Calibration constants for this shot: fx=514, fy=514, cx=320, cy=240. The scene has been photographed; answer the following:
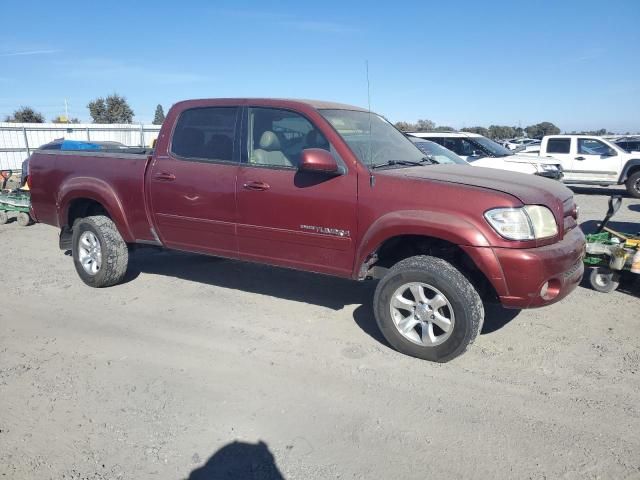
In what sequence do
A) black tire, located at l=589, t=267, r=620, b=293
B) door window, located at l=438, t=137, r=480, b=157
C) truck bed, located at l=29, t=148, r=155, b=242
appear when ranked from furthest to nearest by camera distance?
door window, located at l=438, t=137, r=480, b=157 → black tire, located at l=589, t=267, r=620, b=293 → truck bed, located at l=29, t=148, r=155, b=242

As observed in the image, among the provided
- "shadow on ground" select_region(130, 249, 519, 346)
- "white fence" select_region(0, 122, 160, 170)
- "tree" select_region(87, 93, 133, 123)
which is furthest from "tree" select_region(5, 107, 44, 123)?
"shadow on ground" select_region(130, 249, 519, 346)

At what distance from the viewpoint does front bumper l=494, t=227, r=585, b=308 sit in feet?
11.4

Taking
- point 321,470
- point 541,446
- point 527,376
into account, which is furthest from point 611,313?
point 321,470

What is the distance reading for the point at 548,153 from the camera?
15727 millimetres

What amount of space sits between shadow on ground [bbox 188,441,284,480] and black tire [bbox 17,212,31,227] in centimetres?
895

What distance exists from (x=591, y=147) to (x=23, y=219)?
1518 cm

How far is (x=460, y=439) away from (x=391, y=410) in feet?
1.53

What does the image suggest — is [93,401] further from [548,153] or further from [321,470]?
[548,153]

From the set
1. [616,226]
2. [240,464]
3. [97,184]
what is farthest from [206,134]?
[616,226]

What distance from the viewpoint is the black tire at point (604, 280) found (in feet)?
17.8

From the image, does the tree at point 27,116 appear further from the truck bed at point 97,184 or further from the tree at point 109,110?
the truck bed at point 97,184

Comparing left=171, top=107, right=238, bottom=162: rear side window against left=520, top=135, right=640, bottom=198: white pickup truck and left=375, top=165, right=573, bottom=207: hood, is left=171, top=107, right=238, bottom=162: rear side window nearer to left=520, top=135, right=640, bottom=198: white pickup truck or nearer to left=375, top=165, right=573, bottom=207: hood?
left=375, top=165, right=573, bottom=207: hood

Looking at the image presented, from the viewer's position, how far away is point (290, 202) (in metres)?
4.26

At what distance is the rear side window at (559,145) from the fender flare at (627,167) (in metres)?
1.59
